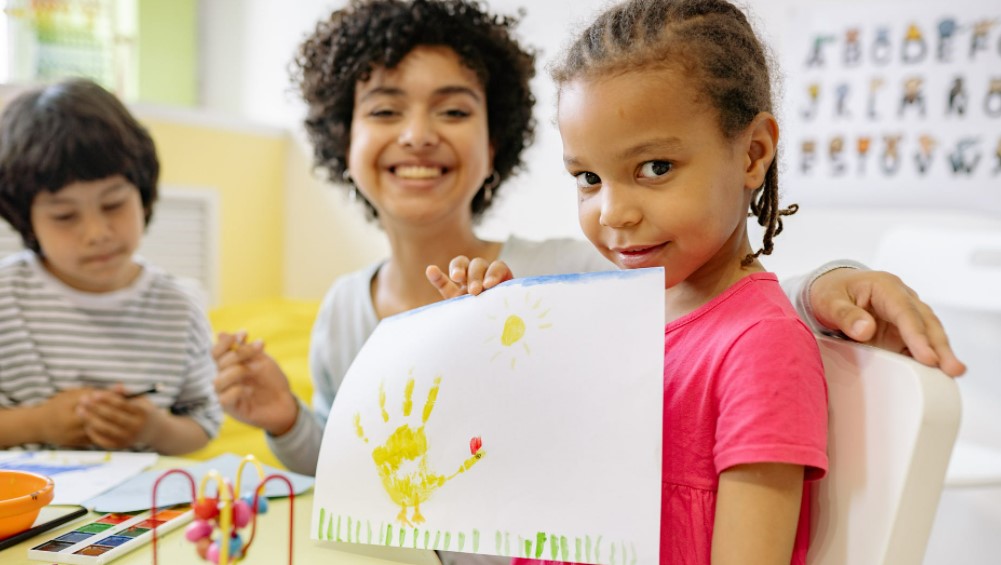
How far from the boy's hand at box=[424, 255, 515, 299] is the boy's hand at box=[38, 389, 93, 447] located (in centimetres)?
71

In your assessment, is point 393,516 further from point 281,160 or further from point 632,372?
point 281,160

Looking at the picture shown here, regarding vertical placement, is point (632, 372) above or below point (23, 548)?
above

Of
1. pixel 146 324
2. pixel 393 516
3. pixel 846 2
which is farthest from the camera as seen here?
pixel 846 2

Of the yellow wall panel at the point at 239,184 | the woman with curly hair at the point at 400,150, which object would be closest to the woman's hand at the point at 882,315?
the woman with curly hair at the point at 400,150

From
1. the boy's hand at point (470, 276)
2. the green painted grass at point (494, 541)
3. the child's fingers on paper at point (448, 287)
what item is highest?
the boy's hand at point (470, 276)

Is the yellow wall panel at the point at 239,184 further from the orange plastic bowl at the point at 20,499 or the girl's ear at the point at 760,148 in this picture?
the girl's ear at the point at 760,148

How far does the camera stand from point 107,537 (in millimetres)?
738

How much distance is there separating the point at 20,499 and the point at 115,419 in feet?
1.68

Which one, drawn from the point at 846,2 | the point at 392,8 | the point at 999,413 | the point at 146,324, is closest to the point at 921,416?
the point at 392,8

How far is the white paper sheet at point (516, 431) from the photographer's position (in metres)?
0.60

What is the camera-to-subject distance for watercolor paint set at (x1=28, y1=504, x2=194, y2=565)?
0.69 metres

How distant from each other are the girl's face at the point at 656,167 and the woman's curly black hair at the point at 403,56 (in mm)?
614

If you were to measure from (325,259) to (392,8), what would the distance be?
207 cm

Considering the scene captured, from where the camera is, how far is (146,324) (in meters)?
1.42
